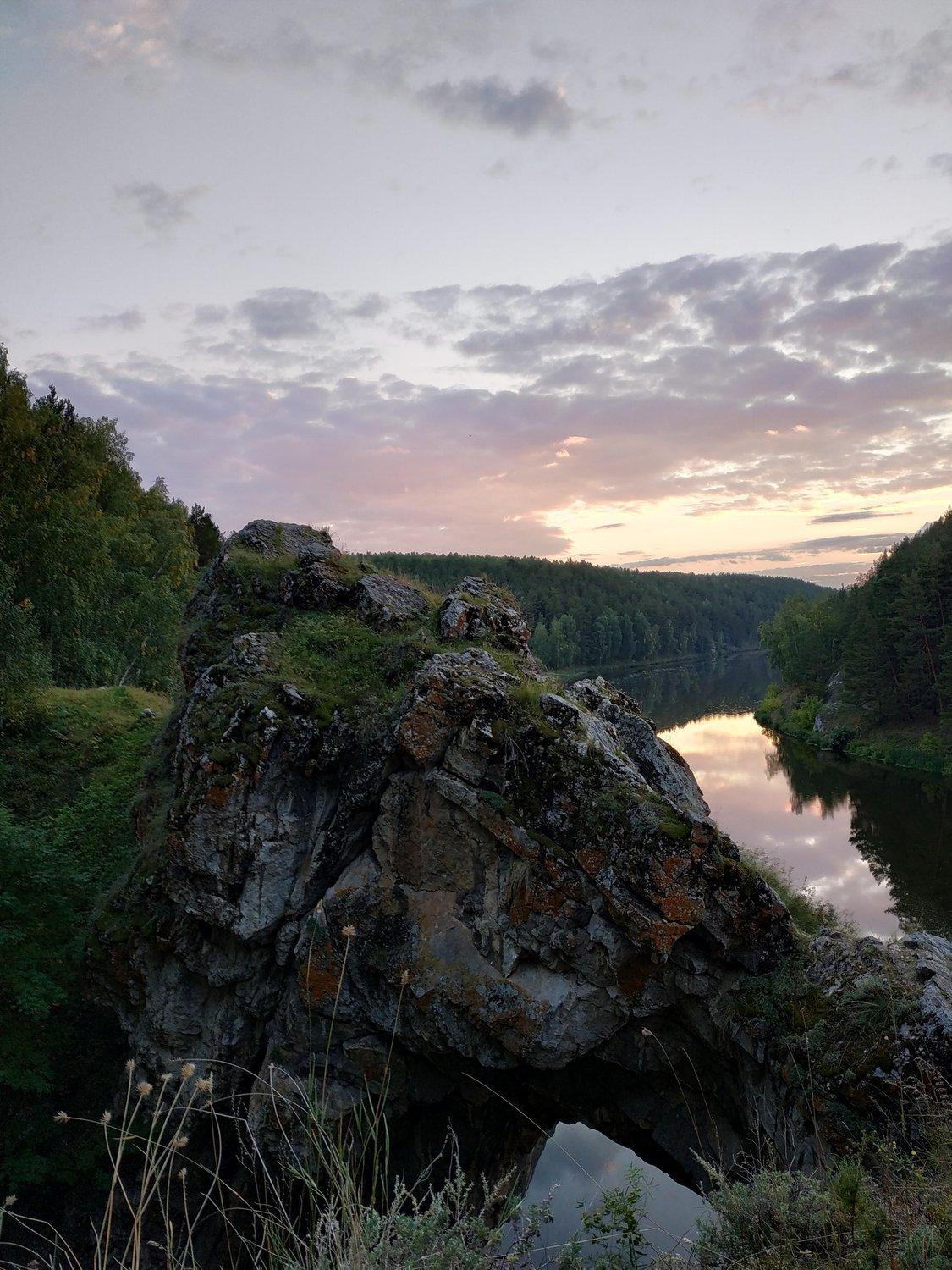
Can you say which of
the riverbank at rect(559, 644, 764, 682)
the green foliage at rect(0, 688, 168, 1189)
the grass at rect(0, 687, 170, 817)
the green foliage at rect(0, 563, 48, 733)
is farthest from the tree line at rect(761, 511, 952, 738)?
the green foliage at rect(0, 563, 48, 733)

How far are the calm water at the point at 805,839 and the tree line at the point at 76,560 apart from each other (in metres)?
12.3

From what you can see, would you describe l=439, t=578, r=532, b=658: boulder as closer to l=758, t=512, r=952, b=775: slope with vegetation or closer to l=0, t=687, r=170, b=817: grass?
l=0, t=687, r=170, b=817: grass

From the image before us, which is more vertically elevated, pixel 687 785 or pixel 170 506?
pixel 170 506

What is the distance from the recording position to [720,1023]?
322 inches

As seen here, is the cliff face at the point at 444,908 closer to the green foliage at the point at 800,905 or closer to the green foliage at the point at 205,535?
the green foliage at the point at 800,905

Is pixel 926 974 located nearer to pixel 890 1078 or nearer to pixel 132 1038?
pixel 890 1078

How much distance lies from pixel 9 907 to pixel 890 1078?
1195cm

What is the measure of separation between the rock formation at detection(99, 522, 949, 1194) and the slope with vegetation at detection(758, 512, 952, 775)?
3476cm

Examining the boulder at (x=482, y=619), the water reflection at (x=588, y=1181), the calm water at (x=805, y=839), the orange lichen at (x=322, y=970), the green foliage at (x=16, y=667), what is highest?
the boulder at (x=482, y=619)

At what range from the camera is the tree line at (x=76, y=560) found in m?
20.1

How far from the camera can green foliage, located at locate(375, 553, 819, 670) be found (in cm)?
9585

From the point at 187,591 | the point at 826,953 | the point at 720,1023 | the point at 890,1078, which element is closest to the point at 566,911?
the point at 720,1023

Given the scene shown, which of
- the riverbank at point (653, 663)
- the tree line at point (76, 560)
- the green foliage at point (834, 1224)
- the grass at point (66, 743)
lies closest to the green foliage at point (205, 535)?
the tree line at point (76, 560)

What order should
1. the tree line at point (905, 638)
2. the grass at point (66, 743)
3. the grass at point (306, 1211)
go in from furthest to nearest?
the tree line at point (905, 638) < the grass at point (66, 743) < the grass at point (306, 1211)
